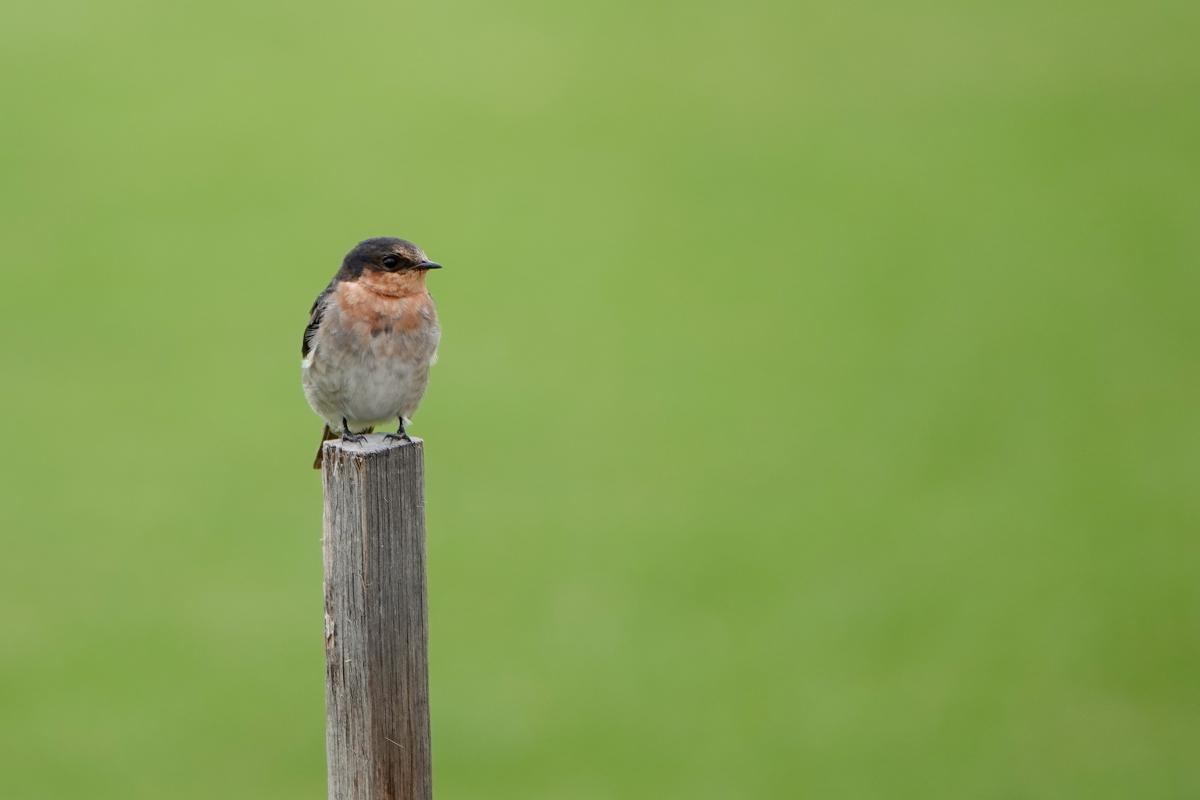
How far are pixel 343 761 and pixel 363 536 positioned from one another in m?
0.64

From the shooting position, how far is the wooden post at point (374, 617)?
4062mm

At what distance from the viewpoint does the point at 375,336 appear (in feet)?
20.0

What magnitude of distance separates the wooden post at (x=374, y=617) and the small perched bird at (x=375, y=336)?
6.21 ft

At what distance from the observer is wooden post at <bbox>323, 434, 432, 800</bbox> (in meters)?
4.06

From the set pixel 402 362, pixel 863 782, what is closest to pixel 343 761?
pixel 402 362

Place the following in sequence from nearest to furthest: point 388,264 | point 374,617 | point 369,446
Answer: point 374,617, point 369,446, point 388,264

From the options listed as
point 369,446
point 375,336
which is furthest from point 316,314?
point 369,446

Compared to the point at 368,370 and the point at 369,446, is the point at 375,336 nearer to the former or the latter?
the point at 368,370

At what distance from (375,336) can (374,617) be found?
7.19 feet

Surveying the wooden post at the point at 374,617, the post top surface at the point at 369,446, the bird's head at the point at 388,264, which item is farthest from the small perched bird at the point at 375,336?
the wooden post at the point at 374,617

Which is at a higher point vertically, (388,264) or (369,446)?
(388,264)

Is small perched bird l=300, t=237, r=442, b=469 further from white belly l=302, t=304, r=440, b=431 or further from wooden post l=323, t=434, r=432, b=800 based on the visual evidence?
wooden post l=323, t=434, r=432, b=800

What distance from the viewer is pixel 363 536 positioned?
159 inches

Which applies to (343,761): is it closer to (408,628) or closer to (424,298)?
(408,628)
